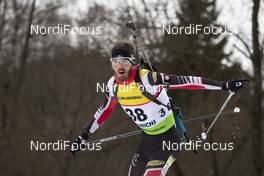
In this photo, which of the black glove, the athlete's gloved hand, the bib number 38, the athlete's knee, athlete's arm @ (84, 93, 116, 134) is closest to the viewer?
the athlete's gloved hand

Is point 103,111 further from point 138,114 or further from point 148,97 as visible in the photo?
point 148,97

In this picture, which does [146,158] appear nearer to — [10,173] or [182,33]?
[182,33]

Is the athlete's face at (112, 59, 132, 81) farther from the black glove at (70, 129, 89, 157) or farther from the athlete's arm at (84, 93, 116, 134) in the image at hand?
the black glove at (70, 129, 89, 157)

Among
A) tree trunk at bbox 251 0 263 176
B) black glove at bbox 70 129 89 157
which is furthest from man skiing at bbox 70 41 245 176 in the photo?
tree trunk at bbox 251 0 263 176

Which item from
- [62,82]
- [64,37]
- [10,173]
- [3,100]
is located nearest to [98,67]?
[64,37]

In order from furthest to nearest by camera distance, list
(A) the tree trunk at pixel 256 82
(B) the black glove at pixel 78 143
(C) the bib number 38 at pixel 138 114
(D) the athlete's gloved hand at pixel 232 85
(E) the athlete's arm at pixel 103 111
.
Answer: (A) the tree trunk at pixel 256 82 → (B) the black glove at pixel 78 143 → (E) the athlete's arm at pixel 103 111 → (C) the bib number 38 at pixel 138 114 → (D) the athlete's gloved hand at pixel 232 85

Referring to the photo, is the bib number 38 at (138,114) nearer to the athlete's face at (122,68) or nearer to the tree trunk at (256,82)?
the athlete's face at (122,68)

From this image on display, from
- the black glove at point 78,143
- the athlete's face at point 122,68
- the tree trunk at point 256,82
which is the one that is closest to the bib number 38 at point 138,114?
the athlete's face at point 122,68

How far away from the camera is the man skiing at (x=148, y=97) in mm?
4742

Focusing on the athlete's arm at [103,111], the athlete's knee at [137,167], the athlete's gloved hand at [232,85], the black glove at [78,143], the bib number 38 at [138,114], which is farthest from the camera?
the black glove at [78,143]

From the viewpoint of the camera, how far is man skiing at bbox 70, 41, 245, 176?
15.6 ft

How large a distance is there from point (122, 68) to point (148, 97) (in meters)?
0.34

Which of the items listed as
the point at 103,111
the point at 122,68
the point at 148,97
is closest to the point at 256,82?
the point at 103,111

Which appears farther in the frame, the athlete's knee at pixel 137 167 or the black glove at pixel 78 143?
the black glove at pixel 78 143
